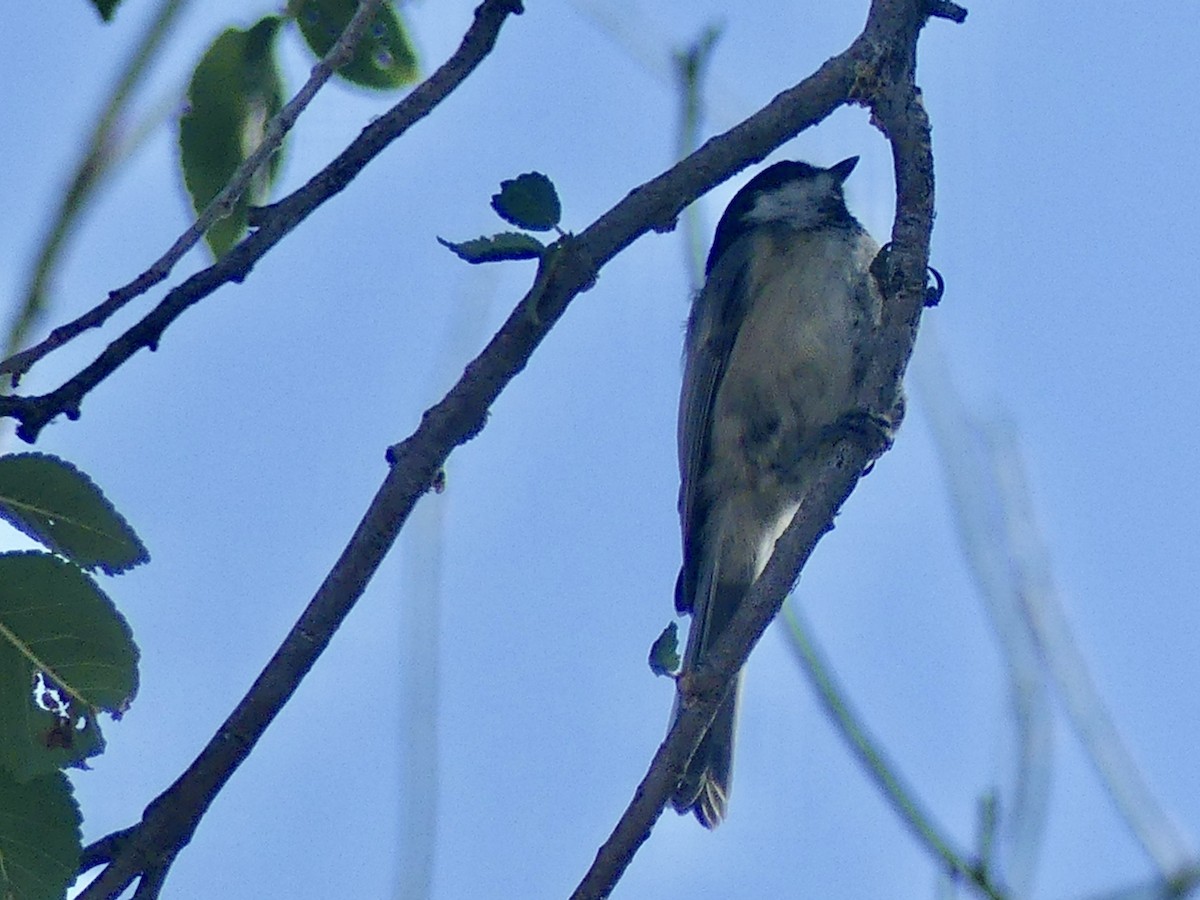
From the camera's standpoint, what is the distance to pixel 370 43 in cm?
202

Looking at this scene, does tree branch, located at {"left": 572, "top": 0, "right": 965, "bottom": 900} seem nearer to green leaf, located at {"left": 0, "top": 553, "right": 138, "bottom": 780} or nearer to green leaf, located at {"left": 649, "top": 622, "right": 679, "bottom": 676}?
green leaf, located at {"left": 649, "top": 622, "right": 679, "bottom": 676}

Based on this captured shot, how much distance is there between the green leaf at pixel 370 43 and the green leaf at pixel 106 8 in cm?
35

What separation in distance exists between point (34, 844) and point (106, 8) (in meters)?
0.94

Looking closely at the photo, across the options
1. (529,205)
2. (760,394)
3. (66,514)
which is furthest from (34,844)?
(760,394)

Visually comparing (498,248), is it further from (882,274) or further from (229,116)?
(882,274)

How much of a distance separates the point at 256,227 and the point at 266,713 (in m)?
0.65

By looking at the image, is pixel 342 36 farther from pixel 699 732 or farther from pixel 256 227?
pixel 699 732

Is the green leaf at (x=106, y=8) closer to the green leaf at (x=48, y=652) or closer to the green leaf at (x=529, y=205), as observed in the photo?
the green leaf at (x=529, y=205)

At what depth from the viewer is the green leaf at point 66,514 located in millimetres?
1526

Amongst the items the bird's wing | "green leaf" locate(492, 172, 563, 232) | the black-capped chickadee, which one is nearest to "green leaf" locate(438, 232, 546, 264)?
"green leaf" locate(492, 172, 563, 232)

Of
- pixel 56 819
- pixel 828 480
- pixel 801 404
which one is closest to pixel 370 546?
pixel 56 819

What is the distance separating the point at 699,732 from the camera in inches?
72.2

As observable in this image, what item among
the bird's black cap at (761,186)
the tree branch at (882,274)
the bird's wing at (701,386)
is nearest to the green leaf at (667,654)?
the tree branch at (882,274)

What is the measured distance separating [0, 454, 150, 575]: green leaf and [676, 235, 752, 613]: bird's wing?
2756 mm
